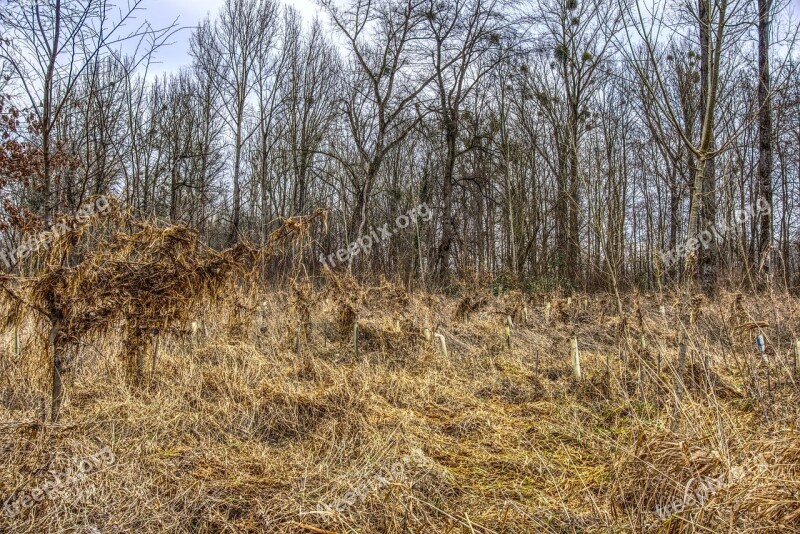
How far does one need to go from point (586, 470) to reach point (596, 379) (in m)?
1.88

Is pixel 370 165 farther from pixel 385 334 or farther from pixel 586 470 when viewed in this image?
pixel 586 470

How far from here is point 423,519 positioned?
2465 millimetres

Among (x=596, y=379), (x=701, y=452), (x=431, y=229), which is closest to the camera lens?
(x=701, y=452)

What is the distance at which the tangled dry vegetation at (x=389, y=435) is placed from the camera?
2.24m

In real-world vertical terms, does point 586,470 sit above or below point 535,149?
below

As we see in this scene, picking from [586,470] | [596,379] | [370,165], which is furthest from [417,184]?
[586,470]

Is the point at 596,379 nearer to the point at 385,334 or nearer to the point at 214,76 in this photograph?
the point at 385,334

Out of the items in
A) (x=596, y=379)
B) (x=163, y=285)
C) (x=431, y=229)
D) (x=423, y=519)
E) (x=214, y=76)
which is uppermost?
(x=214, y=76)

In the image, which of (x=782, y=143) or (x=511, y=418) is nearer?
(x=511, y=418)

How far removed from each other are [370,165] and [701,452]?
11.2m

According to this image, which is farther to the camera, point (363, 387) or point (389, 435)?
point (363, 387)

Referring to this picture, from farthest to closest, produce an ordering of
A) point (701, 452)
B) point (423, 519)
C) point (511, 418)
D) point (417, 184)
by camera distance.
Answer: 1. point (417, 184)
2. point (511, 418)
3. point (423, 519)
4. point (701, 452)

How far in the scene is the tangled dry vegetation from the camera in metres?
2.24

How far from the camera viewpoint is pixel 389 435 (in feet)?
11.7
